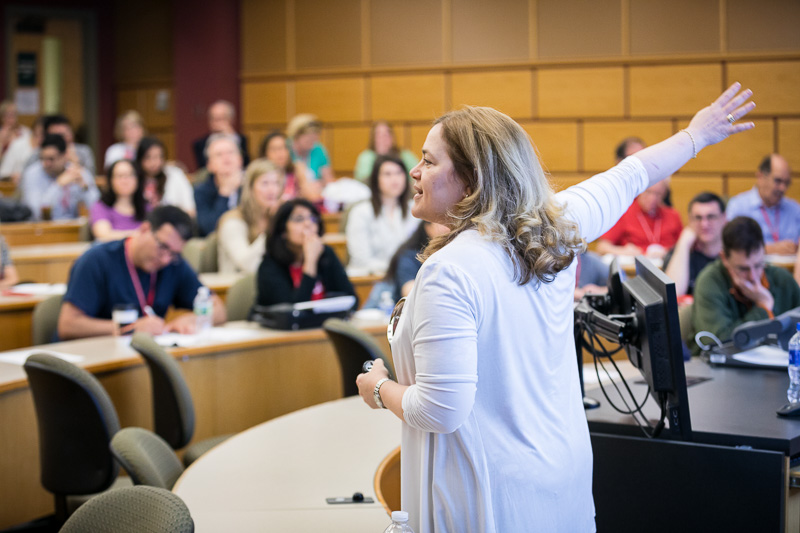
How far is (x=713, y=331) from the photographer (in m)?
3.62

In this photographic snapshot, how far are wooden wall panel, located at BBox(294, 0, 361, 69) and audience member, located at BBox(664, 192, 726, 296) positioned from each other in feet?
19.0

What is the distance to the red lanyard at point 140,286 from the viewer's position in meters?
4.09

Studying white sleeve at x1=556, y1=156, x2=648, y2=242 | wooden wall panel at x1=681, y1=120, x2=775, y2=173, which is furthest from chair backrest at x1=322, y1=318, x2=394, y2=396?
wooden wall panel at x1=681, y1=120, x2=775, y2=173

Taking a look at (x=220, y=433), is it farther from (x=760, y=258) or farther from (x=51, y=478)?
(x=760, y=258)

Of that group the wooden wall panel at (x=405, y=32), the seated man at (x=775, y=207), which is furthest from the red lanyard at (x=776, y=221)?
the wooden wall panel at (x=405, y=32)

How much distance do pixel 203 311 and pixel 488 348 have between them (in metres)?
2.76

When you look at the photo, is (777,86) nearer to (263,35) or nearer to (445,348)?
(263,35)

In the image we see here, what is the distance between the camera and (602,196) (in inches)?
74.3

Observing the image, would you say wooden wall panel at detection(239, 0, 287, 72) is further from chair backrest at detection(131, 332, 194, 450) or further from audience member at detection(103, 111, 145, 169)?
chair backrest at detection(131, 332, 194, 450)

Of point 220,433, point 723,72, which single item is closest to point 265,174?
point 220,433

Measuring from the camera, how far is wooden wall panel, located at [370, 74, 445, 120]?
9656mm

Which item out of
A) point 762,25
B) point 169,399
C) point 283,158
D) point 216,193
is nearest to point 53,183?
point 216,193

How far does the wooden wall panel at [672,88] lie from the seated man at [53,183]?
523 cm

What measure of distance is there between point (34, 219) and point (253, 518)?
6.65 metres
